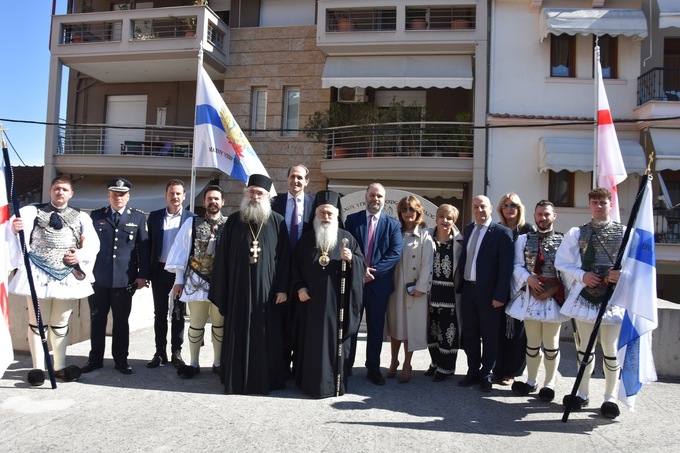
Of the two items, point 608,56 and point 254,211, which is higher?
point 608,56

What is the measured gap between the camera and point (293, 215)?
247 inches

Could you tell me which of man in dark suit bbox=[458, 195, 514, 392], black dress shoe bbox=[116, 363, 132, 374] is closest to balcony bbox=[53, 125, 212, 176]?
black dress shoe bbox=[116, 363, 132, 374]

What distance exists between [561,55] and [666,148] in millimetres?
3727

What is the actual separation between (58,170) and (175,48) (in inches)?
219

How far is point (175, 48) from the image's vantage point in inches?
628

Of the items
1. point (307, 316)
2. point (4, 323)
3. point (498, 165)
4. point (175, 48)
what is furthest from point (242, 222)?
point (175, 48)

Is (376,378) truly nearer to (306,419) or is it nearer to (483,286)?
(306,419)

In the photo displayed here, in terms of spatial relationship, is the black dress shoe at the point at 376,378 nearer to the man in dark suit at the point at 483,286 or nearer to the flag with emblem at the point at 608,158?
the man in dark suit at the point at 483,286

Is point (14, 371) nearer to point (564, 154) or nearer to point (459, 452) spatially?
point (459, 452)

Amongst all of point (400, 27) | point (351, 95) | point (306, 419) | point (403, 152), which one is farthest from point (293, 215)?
point (351, 95)

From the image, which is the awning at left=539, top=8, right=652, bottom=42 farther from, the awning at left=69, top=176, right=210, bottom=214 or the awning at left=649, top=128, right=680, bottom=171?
the awning at left=69, top=176, right=210, bottom=214

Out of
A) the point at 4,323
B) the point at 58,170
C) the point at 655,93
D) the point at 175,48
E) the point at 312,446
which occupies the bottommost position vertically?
the point at 312,446

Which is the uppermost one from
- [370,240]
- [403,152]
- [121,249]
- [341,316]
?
[403,152]

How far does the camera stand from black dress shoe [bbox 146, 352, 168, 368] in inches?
249
